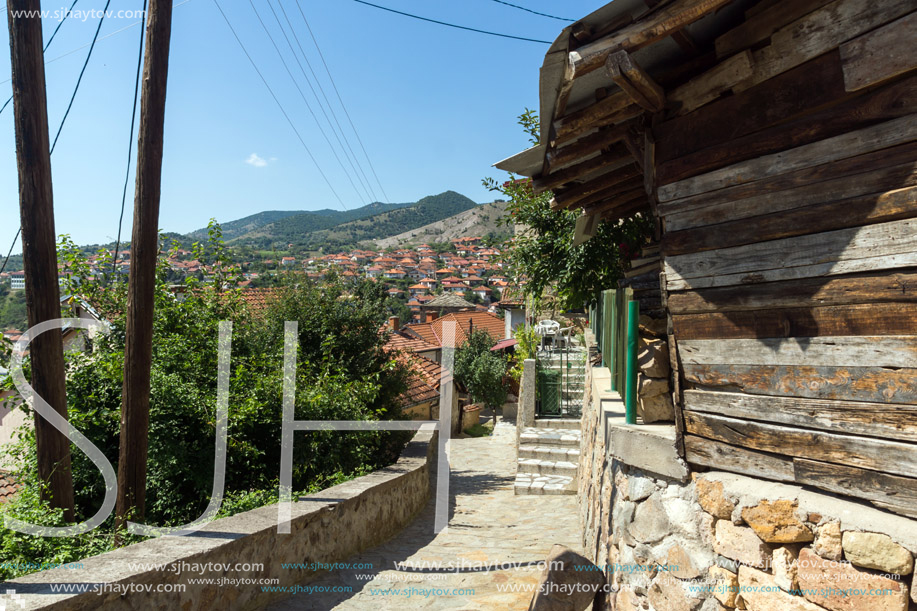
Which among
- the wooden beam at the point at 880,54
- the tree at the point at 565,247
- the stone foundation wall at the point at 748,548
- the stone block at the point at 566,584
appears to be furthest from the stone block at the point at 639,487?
the tree at the point at 565,247

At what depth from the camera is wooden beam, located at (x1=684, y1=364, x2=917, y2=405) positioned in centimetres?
216

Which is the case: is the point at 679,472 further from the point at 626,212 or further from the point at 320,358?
the point at 320,358

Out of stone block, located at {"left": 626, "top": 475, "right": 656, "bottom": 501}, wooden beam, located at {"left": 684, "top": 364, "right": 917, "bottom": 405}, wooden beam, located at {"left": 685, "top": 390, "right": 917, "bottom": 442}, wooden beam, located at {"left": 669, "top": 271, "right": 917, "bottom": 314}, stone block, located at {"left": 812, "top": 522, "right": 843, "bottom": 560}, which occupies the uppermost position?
wooden beam, located at {"left": 669, "top": 271, "right": 917, "bottom": 314}

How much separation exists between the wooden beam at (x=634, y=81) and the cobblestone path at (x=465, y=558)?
3395 millimetres

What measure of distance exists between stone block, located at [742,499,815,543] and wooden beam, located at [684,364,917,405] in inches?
18.3

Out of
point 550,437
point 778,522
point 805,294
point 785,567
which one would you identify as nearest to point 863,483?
point 778,522

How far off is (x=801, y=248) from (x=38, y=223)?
16.0 feet

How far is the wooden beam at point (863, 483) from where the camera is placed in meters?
2.07

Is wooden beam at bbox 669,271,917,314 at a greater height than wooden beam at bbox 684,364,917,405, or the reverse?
wooden beam at bbox 669,271,917,314

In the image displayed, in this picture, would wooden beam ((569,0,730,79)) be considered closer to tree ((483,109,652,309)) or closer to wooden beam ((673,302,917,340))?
wooden beam ((673,302,917,340))

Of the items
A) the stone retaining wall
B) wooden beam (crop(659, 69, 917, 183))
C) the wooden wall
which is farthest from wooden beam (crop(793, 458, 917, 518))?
the stone retaining wall

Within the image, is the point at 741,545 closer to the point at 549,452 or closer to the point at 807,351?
the point at 807,351

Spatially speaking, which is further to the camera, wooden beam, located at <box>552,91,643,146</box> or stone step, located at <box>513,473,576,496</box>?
stone step, located at <box>513,473,576,496</box>

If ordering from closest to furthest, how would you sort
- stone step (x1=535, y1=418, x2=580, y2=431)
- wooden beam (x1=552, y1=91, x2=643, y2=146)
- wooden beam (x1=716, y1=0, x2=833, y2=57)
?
wooden beam (x1=716, y1=0, x2=833, y2=57) < wooden beam (x1=552, y1=91, x2=643, y2=146) < stone step (x1=535, y1=418, x2=580, y2=431)
